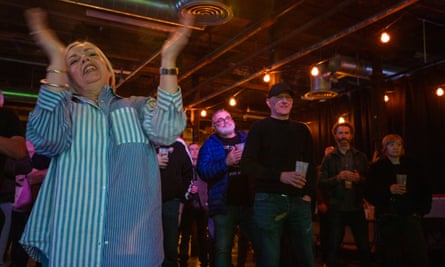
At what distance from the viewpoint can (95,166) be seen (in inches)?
55.3

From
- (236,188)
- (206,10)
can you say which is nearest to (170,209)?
(236,188)

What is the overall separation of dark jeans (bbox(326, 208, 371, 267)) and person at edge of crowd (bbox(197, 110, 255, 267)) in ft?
4.23

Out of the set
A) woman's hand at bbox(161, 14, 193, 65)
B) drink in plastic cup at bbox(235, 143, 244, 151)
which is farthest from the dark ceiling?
woman's hand at bbox(161, 14, 193, 65)

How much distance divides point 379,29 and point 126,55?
16.8ft

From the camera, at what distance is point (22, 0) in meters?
5.72

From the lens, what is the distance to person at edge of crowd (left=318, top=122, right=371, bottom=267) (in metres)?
4.67

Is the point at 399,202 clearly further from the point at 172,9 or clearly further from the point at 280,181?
the point at 172,9

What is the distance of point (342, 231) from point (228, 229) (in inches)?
63.2

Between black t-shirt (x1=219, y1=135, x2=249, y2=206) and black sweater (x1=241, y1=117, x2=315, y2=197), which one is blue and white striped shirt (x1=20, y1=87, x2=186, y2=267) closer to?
black sweater (x1=241, y1=117, x2=315, y2=197)

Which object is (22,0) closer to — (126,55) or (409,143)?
(126,55)

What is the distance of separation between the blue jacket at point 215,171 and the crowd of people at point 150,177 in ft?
0.04

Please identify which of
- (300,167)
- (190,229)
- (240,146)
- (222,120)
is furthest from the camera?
(190,229)

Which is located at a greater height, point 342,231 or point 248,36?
point 248,36

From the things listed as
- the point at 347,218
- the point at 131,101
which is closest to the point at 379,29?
the point at 347,218
